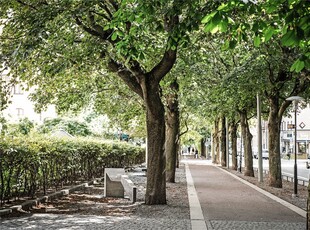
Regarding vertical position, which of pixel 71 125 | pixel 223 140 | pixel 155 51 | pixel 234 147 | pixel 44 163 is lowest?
pixel 44 163

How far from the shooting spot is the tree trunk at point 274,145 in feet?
64.7

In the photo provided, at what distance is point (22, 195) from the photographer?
1197 centimetres

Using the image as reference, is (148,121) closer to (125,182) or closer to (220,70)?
(125,182)

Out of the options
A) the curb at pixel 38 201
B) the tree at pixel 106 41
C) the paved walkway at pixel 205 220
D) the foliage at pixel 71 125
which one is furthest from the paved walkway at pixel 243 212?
the foliage at pixel 71 125

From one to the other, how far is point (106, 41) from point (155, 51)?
2.48 meters

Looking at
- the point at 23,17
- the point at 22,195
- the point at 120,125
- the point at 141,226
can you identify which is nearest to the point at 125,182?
the point at 22,195

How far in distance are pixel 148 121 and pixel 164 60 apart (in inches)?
72.3

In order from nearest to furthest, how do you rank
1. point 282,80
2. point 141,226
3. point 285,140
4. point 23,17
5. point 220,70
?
point 141,226
point 23,17
point 282,80
point 220,70
point 285,140

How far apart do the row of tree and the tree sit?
0.03m

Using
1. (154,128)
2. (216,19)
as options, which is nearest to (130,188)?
(154,128)

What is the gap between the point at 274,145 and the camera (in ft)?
64.6

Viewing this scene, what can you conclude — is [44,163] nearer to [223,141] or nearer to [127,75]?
[127,75]

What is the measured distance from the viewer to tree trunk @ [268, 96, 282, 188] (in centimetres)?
1973

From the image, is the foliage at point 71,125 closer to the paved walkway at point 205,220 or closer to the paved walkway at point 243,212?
the paved walkway at point 243,212
